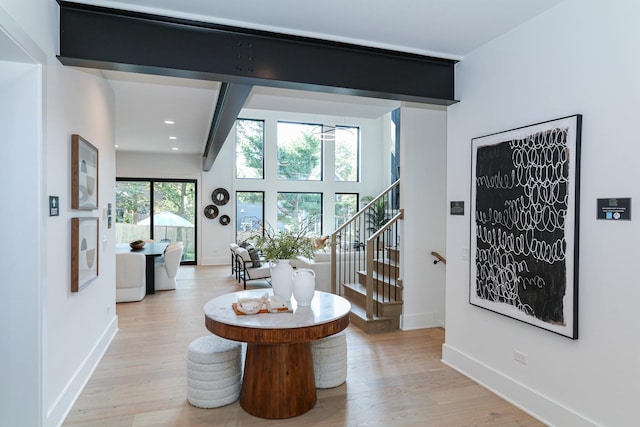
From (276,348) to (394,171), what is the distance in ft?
29.4

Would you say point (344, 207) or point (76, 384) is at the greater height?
point (344, 207)

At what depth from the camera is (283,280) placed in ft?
9.50

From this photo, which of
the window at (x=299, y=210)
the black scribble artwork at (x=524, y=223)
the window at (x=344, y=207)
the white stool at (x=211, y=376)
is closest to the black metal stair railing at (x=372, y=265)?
the black scribble artwork at (x=524, y=223)

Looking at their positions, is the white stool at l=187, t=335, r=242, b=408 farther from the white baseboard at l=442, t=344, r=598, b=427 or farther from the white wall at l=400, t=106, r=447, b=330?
the white wall at l=400, t=106, r=447, b=330

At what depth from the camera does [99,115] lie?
3.70m

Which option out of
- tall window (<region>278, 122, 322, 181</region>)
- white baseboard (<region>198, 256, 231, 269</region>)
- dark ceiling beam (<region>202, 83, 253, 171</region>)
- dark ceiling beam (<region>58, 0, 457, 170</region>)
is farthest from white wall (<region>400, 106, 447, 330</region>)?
white baseboard (<region>198, 256, 231, 269</region>)

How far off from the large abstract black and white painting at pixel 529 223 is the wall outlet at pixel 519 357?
11.0 inches

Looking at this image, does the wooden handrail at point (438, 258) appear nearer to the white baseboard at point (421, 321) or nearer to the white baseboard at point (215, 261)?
the white baseboard at point (421, 321)

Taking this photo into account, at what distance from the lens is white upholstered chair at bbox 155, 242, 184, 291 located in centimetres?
669

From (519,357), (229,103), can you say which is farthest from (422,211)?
(229,103)

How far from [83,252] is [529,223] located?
11.1 ft

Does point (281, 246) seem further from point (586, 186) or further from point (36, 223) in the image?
point (586, 186)

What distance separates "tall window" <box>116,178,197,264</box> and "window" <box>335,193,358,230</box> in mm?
4065

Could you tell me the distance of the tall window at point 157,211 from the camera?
963cm
